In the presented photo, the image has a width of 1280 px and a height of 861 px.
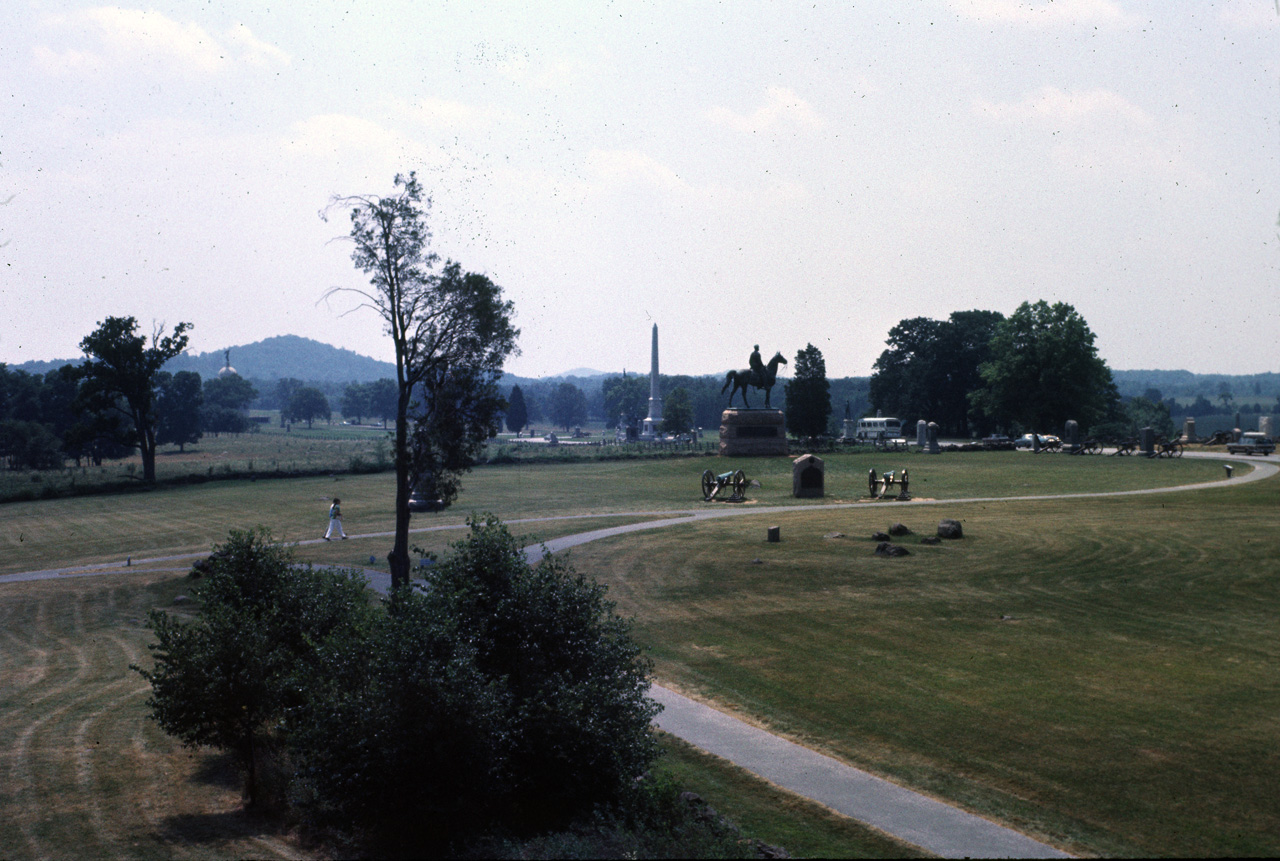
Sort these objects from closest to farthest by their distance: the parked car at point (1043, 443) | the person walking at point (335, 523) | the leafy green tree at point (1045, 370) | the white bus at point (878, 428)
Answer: the person walking at point (335, 523)
the parked car at point (1043, 443)
the leafy green tree at point (1045, 370)
the white bus at point (878, 428)

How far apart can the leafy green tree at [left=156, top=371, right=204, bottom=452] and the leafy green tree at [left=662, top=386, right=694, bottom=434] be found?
221 feet

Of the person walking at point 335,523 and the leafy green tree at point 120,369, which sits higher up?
the leafy green tree at point 120,369

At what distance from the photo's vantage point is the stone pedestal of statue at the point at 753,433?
66125 millimetres

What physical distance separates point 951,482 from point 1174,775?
134 ft

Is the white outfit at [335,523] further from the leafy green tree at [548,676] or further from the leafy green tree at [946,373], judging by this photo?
the leafy green tree at [946,373]

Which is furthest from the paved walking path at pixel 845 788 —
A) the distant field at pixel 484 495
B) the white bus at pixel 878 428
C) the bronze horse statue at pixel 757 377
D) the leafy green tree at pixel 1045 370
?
the white bus at pixel 878 428

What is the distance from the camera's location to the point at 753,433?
6644 centimetres

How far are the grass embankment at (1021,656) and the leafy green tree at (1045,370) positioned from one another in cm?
5166

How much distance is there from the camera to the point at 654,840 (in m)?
8.32

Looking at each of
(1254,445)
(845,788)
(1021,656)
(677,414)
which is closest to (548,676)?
(845,788)

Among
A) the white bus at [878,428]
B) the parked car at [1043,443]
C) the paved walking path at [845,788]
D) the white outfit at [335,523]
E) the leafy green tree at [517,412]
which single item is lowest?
the paved walking path at [845,788]

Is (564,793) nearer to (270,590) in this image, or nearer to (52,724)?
(270,590)

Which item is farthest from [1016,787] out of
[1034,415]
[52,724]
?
[1034,415]

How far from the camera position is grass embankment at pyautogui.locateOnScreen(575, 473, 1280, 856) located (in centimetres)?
1141
